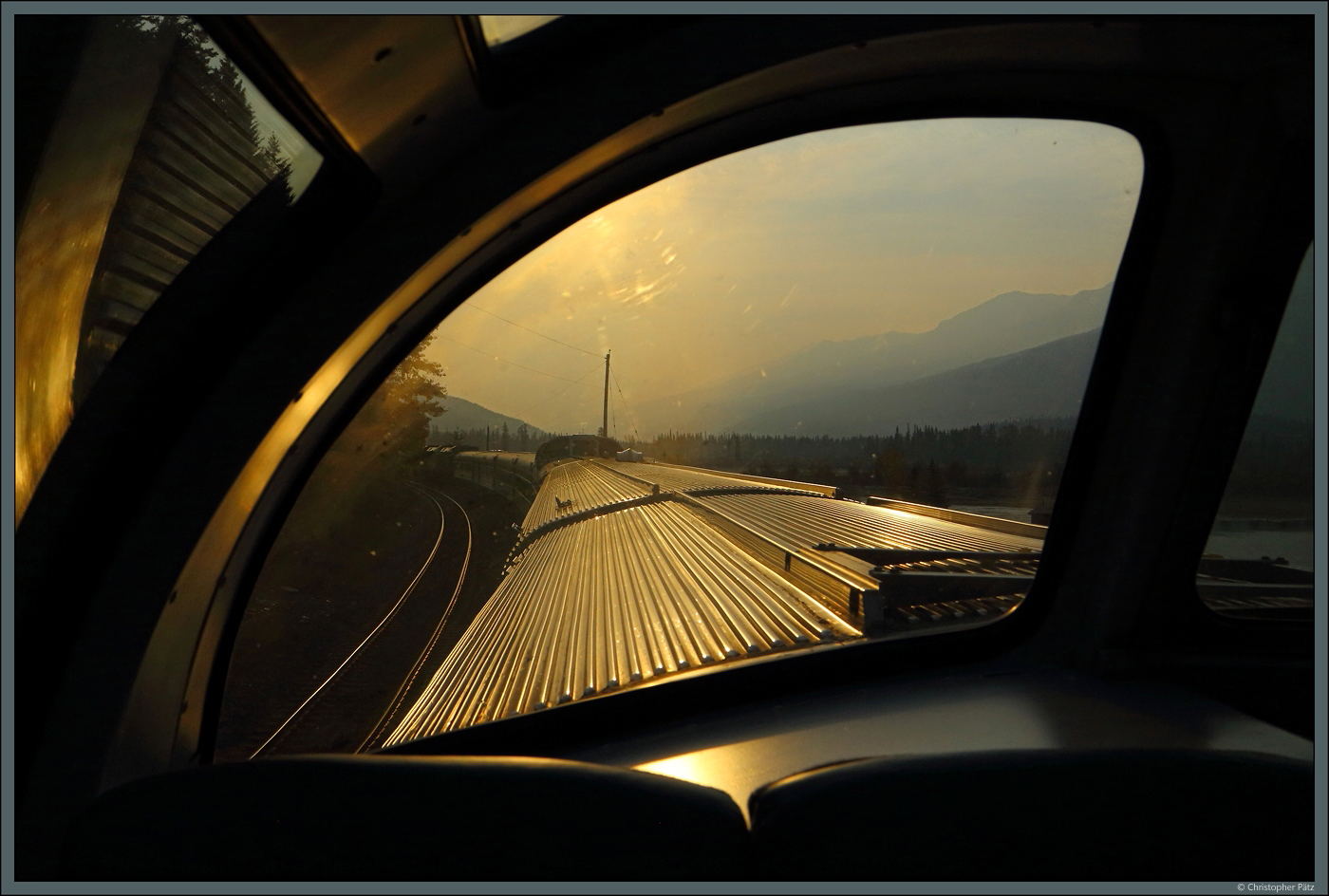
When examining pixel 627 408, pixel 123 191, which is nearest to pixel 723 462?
pixel 627 408

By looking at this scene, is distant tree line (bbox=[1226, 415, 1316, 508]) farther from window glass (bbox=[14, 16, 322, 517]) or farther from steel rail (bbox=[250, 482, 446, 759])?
window glass (bbox=[14, 16, 322, 517])

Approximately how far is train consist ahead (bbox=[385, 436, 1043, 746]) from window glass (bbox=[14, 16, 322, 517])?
0.86m

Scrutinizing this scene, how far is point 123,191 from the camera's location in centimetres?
142

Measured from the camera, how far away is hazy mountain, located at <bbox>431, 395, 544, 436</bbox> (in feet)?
6.96

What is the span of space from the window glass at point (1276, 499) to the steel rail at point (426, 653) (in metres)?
2.28

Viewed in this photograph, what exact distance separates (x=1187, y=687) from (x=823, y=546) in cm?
121

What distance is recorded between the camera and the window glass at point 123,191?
129 cm

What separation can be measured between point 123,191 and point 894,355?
203cm

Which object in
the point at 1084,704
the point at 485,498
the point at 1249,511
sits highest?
the point at 1249,511

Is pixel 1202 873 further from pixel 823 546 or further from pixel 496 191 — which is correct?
pixel 496 191

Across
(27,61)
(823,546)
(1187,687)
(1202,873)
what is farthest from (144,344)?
(1187,687)

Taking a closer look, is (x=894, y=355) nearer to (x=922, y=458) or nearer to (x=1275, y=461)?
(x=922, y=458)

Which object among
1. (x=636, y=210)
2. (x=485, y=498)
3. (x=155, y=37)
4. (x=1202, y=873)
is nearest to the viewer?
(x=1202, y=873)

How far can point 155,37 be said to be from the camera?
1.28 meters
